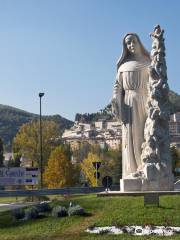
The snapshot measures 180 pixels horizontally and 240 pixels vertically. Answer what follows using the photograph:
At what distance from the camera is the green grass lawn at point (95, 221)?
16328 millimetres

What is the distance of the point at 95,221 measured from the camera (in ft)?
57.0

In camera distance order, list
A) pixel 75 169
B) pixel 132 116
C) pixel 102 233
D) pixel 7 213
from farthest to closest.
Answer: pixel 75 169 < pixel 132 116 < pixel 7 213 < pixel 102 233

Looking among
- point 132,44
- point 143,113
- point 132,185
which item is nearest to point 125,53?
point 132,44

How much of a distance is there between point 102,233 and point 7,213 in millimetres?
6199

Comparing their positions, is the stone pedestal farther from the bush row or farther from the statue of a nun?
the bush row

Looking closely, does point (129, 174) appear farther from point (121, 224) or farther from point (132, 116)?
point (121, 224)

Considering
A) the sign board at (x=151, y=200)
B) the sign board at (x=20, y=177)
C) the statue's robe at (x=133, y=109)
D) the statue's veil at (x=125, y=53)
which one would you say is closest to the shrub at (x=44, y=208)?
the sign board at (x=151, y=200)

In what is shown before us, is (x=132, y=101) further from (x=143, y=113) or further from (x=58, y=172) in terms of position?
(x=58, y=172)

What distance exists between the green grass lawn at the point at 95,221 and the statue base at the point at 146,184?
3.79 meters

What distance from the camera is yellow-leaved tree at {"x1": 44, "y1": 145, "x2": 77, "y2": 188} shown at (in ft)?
169

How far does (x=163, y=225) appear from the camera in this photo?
53.7 feet

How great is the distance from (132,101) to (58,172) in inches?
1087

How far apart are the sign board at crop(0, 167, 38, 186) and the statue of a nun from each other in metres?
15.2

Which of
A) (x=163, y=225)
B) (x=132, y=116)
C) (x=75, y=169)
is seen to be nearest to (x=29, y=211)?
(x=163, y=225)
